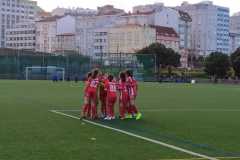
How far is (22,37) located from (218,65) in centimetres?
9881

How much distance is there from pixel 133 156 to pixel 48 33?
181 meters

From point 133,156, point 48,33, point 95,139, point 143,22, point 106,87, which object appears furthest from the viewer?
point 48,33

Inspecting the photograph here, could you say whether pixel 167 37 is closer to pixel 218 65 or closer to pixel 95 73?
pixel 218 65

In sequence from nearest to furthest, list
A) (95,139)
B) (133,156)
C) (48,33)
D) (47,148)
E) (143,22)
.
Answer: (133,156), (47,148), (95,139), (143,22), (48,33)

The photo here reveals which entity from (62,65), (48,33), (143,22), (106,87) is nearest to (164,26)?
(143,22)

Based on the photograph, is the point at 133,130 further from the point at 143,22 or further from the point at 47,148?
the point at 143,22

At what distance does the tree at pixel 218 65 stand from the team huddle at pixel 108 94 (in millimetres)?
91676

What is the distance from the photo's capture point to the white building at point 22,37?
191250 mm

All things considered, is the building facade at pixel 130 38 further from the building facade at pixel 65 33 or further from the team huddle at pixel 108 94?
the team huddle at pixel 108 94

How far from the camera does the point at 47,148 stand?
1138 cm

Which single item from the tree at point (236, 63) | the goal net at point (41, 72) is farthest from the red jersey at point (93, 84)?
the tree at point (236, 63)

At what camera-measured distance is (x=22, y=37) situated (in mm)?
192250

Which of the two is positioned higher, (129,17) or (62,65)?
(129,17)

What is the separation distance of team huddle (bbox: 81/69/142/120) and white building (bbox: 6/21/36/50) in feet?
574
